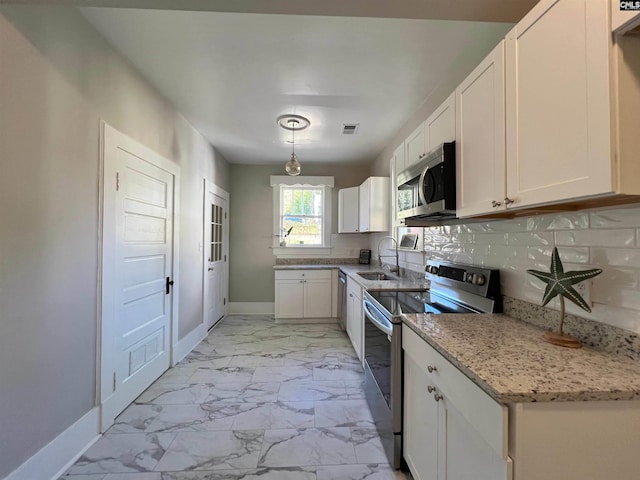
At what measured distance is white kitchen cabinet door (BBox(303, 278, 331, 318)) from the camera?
4.42 m

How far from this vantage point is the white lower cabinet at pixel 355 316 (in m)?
2.85

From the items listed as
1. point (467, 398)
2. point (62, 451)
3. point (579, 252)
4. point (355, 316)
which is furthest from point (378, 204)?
point (62, 451)

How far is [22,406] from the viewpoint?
137 cm

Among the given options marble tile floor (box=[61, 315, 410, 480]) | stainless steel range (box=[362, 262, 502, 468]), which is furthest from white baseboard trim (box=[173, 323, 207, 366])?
stainless steel range (box=[362, 262, 502, 468])

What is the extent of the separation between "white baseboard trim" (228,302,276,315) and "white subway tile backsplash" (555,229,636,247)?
4.33 meters

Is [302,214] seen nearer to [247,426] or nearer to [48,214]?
[247,426]

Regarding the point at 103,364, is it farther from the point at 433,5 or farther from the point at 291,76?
the point at 433,5

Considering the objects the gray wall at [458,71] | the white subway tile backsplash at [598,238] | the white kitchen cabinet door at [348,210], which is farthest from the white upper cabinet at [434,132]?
the white kitchen cabinet door at [348,210]

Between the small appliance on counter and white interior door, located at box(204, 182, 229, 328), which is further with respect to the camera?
the small appliance on counter

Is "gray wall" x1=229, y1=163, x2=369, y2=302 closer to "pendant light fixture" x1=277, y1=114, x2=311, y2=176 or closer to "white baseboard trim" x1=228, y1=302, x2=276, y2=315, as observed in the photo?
"white baseboard trim" x1=228, y1=302, x2=276, y2=315

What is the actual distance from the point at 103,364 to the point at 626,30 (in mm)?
2820

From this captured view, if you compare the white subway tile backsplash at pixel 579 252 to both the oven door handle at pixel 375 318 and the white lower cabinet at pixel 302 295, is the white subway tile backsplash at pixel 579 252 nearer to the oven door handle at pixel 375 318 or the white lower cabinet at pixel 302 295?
the oven door handle at pixel 375 318

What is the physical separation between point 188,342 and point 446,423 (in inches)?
116

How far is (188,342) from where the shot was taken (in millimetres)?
3287
